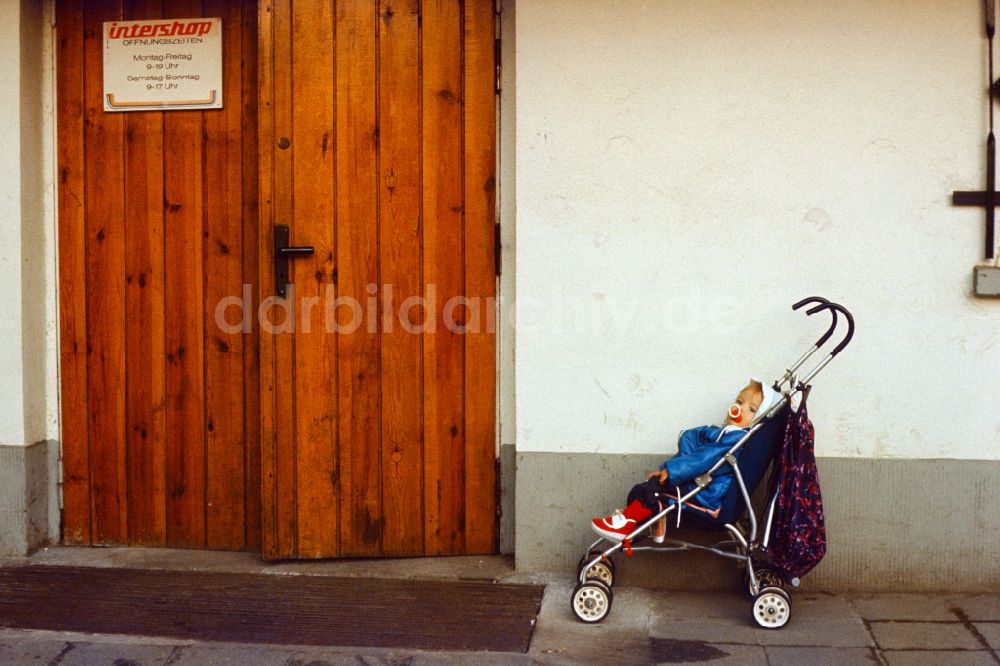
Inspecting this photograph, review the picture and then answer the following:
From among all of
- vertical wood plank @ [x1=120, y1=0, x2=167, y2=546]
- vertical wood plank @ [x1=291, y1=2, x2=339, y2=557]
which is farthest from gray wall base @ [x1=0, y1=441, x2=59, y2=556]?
vertical wood plank @ [x1=291, y1=2, x2=339, y2=557]

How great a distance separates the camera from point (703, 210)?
4.32 meters

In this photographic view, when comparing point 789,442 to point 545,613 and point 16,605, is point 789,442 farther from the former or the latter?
point 16,605

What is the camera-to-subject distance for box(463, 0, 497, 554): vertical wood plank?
4.55 meters

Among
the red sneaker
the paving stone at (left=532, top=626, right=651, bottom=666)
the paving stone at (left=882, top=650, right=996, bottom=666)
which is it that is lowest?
the paving stone at (left=532, top=626, right=651, bottom=666)

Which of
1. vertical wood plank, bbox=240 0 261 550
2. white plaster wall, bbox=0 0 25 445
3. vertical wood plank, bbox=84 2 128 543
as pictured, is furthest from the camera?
vertical wood plank, bbox=84 2 128 543

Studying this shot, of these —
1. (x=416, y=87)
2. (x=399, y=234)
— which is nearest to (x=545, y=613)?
(x=399, y=234)

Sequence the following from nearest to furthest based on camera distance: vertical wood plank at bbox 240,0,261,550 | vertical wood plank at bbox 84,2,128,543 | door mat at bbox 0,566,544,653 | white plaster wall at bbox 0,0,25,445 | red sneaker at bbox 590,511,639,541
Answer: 1. door mat at bbox 0,566,544,653
2. red sneaker at bbox 590,511,639,541
3. white plaster wall at bbox 0,0,25,445
4. vertical wood plank at bbox 240,0,261,550
5. vertical wood plank at bbox 84,2,128,543

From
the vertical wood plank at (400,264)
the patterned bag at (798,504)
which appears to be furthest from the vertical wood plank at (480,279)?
the patterned bag at (798,504)

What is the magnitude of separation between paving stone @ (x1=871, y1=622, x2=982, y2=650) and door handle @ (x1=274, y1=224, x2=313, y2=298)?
9.68 ft

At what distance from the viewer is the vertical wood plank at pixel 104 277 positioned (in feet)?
15.9

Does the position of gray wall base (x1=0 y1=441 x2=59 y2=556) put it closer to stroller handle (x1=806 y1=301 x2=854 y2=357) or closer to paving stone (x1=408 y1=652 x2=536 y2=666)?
paving stone (x1=408 y1=652 x2=536 y2=666)

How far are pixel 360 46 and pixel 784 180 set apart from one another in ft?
6.65

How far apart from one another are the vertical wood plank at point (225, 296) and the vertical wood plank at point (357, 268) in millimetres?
558

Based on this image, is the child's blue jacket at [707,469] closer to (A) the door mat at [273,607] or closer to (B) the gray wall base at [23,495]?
(A) the door mat at [273,607]
